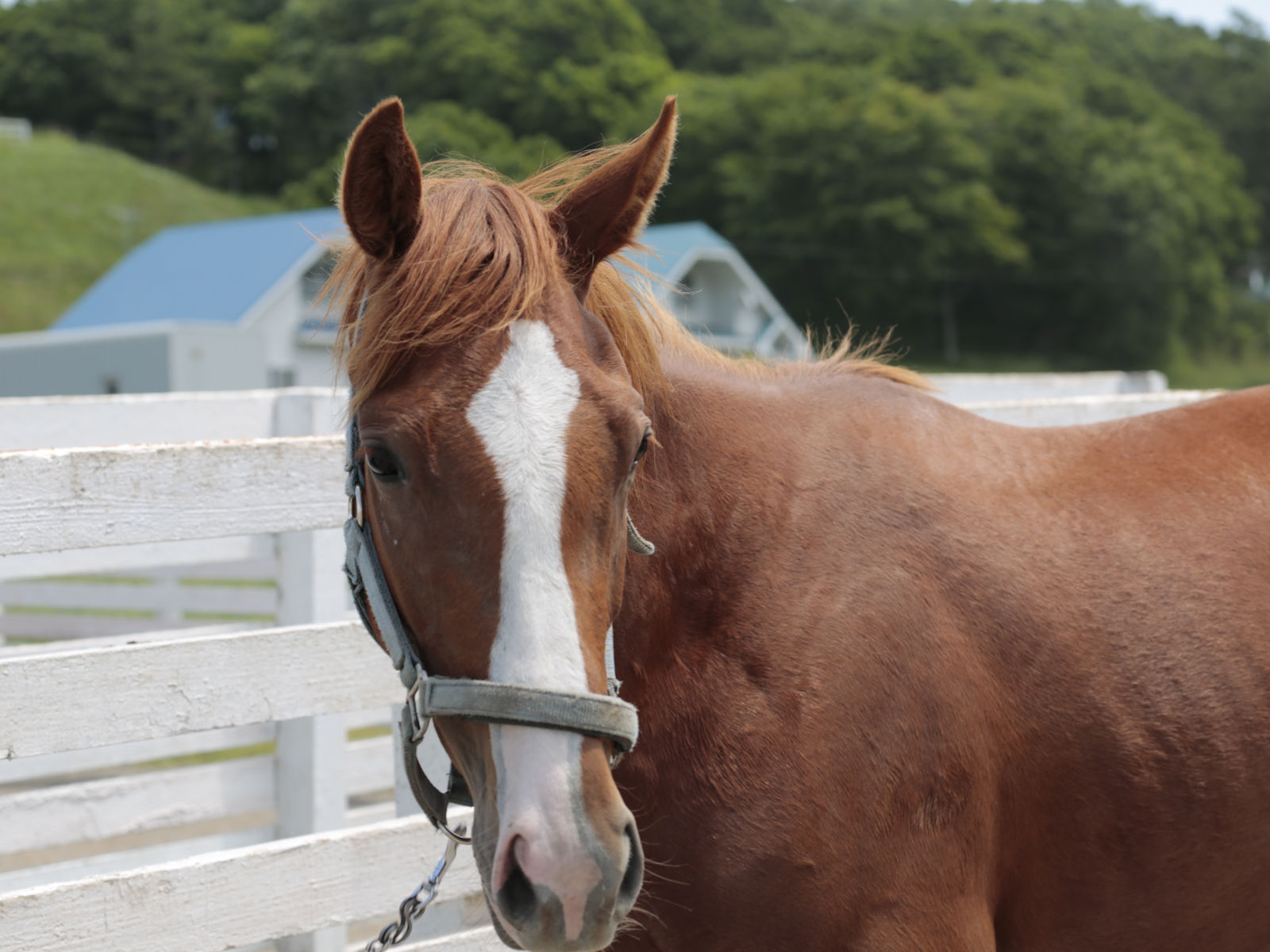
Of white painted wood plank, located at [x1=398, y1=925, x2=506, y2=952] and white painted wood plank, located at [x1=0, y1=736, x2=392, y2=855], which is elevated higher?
white painted wood plank, located at [x1=398, y1=925, x2=506, y2=952]

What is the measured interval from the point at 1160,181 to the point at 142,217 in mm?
53164

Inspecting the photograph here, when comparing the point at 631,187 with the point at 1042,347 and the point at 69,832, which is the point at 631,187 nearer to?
the point at 69,832

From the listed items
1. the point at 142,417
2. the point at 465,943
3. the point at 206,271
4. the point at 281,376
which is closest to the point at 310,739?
the point at 465,943

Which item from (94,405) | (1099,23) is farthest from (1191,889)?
(1099,23)

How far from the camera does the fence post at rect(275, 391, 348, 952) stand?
3.29 meters

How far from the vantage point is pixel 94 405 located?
4.17 m

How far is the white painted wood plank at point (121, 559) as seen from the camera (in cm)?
414

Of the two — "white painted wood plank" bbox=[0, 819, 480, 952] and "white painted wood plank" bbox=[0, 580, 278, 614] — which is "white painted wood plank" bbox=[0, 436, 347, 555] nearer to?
"white painted wood plank" bbox=[0, 819, 480, 952]

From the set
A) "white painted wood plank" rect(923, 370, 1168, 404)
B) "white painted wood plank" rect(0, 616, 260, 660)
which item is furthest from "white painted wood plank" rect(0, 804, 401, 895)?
"white painted wood plank" rect(923, 370, 1168, 404)

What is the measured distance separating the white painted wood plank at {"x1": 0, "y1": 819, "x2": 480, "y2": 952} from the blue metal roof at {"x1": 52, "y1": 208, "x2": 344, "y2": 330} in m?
28.0

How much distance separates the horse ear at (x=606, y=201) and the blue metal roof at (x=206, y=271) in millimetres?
26918

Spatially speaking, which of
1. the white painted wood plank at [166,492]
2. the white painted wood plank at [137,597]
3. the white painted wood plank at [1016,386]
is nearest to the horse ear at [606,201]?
the white painted wood plank at [166,492]

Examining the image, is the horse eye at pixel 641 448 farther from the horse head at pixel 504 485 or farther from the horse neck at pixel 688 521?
the horse neck at pixel 688 521

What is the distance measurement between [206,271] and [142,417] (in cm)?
3151
